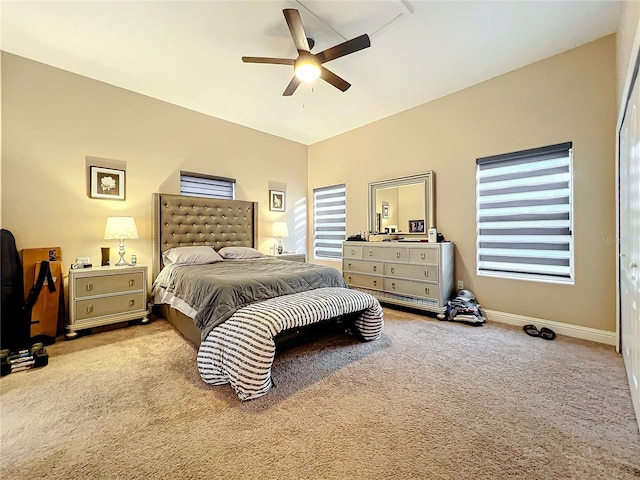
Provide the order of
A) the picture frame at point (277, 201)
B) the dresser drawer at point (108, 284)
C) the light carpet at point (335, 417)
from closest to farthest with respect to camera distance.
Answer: the light carpet at point (335, 417)
the dresser drawer at point (108, 284)
the picture frame at point (277, 201)

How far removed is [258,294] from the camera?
2.37 meters

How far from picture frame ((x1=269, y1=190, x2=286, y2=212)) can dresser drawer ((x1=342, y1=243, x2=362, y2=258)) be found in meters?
1.56

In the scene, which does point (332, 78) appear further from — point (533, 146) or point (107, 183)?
point (107, 183)

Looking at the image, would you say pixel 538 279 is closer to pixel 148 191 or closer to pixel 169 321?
pixel 169 321

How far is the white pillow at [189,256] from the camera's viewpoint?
3.49m

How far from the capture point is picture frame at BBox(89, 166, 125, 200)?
3355 mm

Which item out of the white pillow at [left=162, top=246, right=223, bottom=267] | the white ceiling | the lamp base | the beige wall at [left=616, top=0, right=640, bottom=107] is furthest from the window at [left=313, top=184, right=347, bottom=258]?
the beige wall at [left=616, top=0, right=640, bottom=107]

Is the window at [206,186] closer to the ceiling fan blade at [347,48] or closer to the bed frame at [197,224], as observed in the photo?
the bed frame at [197,224]

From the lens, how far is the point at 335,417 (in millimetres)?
1641

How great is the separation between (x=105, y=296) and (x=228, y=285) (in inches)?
73.9

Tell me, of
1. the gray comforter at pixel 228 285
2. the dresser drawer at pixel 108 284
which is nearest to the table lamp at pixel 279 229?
the gray comforter at pixel 228 285

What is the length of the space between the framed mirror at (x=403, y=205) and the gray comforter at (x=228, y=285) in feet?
5.81

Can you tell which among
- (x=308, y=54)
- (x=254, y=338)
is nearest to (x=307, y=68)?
(x=308, y=54)

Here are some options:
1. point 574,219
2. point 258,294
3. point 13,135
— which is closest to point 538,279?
point 574,219
